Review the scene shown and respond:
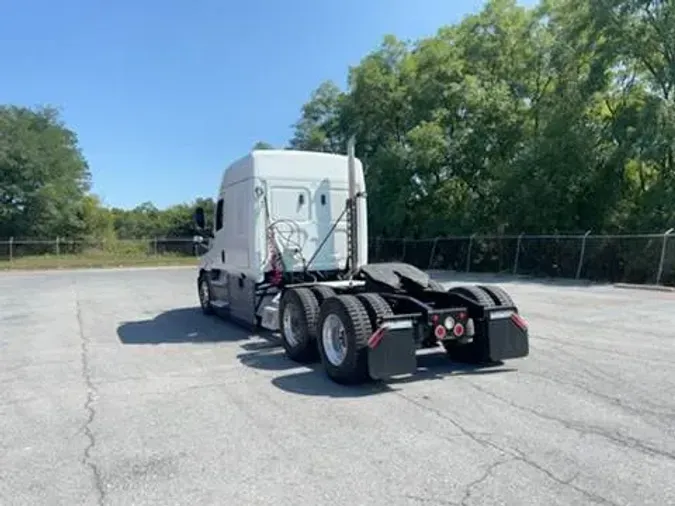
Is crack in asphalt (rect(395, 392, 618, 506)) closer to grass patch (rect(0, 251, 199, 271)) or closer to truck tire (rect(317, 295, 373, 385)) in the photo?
truck tire (rect(317, 295, 373, 385))

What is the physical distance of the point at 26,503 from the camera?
143 inches

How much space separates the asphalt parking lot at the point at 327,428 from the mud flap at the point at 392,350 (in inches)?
8.7

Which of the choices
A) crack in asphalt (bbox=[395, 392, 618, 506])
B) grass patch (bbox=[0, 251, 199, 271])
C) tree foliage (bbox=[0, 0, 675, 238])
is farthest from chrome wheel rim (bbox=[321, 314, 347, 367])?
grass patch (bbox=[0, 251, 199, 271])

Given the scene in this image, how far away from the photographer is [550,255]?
21.2 meters

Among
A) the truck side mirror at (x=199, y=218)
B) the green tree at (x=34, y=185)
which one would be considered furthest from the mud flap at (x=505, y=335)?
the green tree at (x=34, y=185)

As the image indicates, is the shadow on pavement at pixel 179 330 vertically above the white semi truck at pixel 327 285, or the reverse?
the white semi truck at pixel 327 285

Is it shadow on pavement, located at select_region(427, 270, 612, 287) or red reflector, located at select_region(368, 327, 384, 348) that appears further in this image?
shadow on pavement, located at select_region(427, 270, 612, 287)

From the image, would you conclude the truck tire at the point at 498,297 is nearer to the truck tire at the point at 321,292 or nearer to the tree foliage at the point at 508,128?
the truck tire at the point at 321,292

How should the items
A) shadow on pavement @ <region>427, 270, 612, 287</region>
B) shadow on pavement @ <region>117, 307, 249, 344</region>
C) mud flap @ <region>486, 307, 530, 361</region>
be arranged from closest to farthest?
mud flap @ <region>486, 307, 530, 361</region>, shadow on pavement @ <region>117, 307, 249, 344</region>, shadow on pavement @ <region>427, 270, 612, 287</region>

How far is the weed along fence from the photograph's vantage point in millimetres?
17469

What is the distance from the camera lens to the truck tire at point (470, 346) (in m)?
6.77

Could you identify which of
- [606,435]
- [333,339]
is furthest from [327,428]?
[606,435]

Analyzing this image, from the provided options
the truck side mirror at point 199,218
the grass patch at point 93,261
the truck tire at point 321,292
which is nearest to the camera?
the truck tire at point 321,292

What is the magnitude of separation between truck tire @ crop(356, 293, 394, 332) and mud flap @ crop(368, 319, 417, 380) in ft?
0.50
